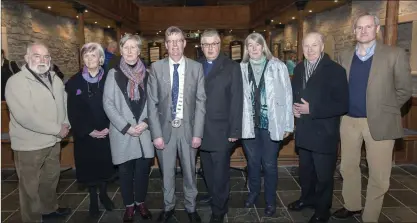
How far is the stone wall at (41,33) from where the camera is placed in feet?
21.6

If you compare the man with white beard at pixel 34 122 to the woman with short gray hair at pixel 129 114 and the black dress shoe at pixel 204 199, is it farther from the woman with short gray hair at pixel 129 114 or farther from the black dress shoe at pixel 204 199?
the black dress shoe at pixel 204 199

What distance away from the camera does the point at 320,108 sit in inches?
98.3

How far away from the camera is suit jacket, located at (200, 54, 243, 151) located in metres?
2.57

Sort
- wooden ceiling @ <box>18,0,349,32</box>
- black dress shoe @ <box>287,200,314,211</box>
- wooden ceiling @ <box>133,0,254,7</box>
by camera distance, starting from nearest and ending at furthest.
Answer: black dress shoe @ <box>287,200,314,211</box> → wooden ceiling @ <box>18,0,349,32</box> → wooden ceiling @ <box>133,0,254,7</box>

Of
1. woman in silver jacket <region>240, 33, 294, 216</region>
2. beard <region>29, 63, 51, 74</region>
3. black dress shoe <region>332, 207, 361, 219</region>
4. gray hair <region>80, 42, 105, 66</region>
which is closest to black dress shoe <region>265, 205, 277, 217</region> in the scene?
woman in silver jacket <region>240, 33, 294, 216</region>

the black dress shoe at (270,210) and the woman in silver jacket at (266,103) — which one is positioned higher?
the woman in silver jacket at (266,103)

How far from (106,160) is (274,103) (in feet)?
5.27

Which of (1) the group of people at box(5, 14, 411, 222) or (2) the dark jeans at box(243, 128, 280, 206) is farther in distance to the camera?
(2) the dark jeans at box(243, 128, 280, 206)

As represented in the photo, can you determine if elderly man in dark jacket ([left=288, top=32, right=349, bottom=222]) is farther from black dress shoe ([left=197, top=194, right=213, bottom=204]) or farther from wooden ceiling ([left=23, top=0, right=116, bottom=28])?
wooden ceiling ([left=23, top=0, right=116, bottom=28])

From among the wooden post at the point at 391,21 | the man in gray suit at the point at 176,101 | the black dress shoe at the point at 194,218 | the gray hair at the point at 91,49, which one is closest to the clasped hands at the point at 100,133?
the man in gray suit at the point at 176,101

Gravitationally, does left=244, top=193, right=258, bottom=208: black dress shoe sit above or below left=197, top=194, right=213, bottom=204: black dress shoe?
above

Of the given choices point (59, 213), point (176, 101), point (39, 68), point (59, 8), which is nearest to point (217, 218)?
point (176, 101)

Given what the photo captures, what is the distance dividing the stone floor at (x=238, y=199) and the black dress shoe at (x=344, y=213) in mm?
71

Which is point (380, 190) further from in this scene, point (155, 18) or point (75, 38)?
point (155, 18)
